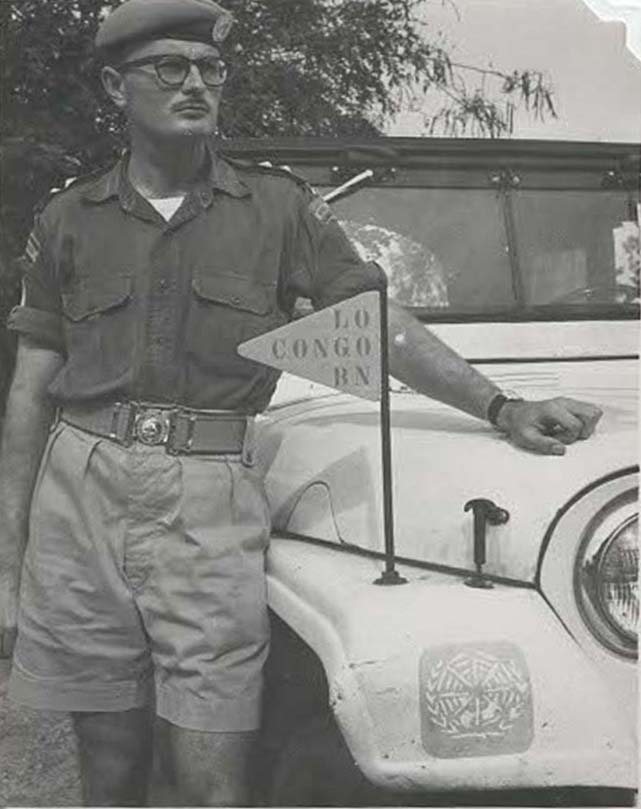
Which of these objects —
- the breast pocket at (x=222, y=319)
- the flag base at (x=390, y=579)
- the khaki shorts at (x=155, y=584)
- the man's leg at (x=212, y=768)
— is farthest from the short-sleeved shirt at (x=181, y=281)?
the man's leg at (x=212, y=768)

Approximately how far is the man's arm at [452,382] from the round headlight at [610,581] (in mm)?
183

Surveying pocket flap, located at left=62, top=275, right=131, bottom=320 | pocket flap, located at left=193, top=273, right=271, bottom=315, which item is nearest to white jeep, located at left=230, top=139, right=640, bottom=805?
pocket flap, located at left=193, top=273, right=271, bottom=315

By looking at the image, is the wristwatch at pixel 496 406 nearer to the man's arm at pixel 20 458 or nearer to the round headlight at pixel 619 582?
the round headlight at pixel 619 582

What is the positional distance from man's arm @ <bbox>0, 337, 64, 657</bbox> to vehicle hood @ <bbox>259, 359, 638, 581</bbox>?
34cm

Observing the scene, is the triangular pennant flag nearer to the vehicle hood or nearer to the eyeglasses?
the vehicle hood

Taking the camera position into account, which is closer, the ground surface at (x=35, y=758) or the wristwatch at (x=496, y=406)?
the wristwatch at (x=496, y=406)

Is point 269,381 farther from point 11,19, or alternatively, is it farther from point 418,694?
point 11,19

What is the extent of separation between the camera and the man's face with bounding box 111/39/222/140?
1764 mm

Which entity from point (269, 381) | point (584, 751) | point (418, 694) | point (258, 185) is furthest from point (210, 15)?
point (584, 751)

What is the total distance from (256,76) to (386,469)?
707 millimetres

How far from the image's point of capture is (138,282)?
5.82 feet

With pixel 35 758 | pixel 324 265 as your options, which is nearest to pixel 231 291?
pixel 324 265

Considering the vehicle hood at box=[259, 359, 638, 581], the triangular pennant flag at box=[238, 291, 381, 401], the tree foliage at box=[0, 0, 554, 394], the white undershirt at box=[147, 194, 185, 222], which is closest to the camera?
the vehicle hood at box=[259, 359, 638, 581]

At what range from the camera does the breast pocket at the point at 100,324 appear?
1.77 m
